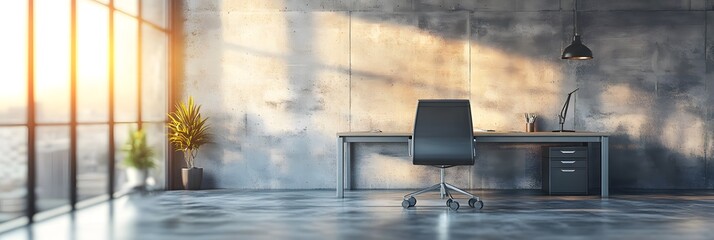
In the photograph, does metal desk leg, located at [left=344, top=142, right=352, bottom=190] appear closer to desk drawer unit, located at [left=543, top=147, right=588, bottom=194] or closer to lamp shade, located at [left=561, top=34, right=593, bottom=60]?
desk drawer unit, located at [left=543, top=147, right=588, bottom=194]

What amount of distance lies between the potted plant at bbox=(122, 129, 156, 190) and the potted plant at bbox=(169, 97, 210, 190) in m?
0.37

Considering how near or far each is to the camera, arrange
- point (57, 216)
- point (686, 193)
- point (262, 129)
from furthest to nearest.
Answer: point (262, 129), point (686, 193), point (57, 216)

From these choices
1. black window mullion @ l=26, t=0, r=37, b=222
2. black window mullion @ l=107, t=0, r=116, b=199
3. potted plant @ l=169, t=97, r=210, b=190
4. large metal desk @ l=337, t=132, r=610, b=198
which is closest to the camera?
black window mullion @ l=26, t=0, r=37, b=222

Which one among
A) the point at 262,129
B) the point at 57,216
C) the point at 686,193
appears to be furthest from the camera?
the point at 262,129

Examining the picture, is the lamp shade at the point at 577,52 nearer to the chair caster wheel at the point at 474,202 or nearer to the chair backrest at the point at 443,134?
the chair backrest at the point at 443,134

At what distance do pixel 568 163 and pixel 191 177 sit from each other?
158 inches

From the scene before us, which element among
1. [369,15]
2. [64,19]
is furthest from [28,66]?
[369,15]

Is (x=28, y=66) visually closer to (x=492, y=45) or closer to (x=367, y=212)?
(x=367, y=212)

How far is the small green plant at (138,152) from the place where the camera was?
8359 millimetres

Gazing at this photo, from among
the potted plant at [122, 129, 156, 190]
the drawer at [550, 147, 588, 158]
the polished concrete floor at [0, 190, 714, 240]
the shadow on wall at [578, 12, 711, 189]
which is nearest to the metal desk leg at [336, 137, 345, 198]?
the polished concrete floor at [0, 190, 714, 240]

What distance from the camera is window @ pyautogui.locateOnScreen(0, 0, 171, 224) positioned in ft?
20.0

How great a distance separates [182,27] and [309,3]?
1.45m

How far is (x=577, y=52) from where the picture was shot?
8.63m

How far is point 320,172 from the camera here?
9500 mm
